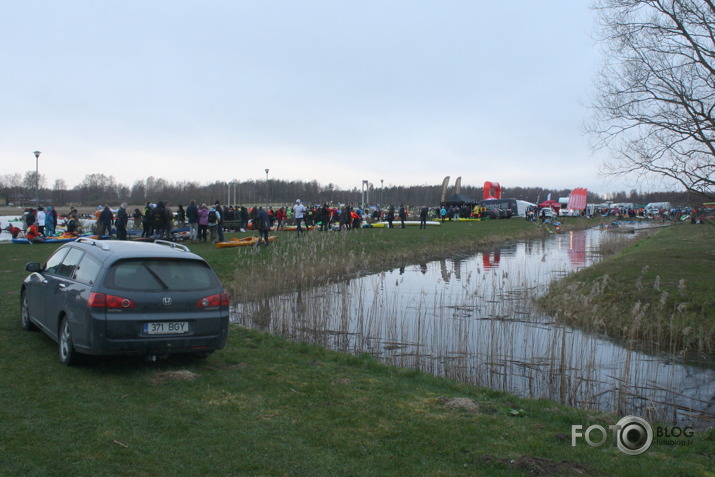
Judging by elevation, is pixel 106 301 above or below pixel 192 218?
below

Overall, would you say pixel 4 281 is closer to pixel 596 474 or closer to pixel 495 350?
pixel 495 350

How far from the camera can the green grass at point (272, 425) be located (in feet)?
15.1

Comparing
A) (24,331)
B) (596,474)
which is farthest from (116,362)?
(596,474)

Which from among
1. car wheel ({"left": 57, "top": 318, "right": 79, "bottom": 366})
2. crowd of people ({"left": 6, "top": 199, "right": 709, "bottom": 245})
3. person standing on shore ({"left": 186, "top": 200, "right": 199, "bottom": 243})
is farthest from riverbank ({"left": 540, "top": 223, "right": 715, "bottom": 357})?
person standing on shore ({"left": 186, "top": 200, "right": 199, "bottom": 243})

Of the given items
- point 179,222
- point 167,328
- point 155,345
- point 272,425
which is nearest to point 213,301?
point 167,328

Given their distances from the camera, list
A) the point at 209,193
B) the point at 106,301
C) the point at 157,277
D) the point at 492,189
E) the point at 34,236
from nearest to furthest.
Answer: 1. the point at 106,301
2. the point at 157,277
3. the point at 34,236
4. the point at 492,189
5. the point at 209,193

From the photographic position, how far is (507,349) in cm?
1051

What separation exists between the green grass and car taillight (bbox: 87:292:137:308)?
86 centimetres

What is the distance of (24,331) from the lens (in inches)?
354

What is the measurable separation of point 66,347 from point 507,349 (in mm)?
7187

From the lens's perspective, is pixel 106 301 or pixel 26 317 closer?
pixel 106 301

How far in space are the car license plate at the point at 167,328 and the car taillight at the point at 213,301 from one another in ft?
0.98

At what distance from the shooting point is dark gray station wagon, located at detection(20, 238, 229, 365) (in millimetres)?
6602

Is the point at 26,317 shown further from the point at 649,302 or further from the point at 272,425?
the point at 649,302
